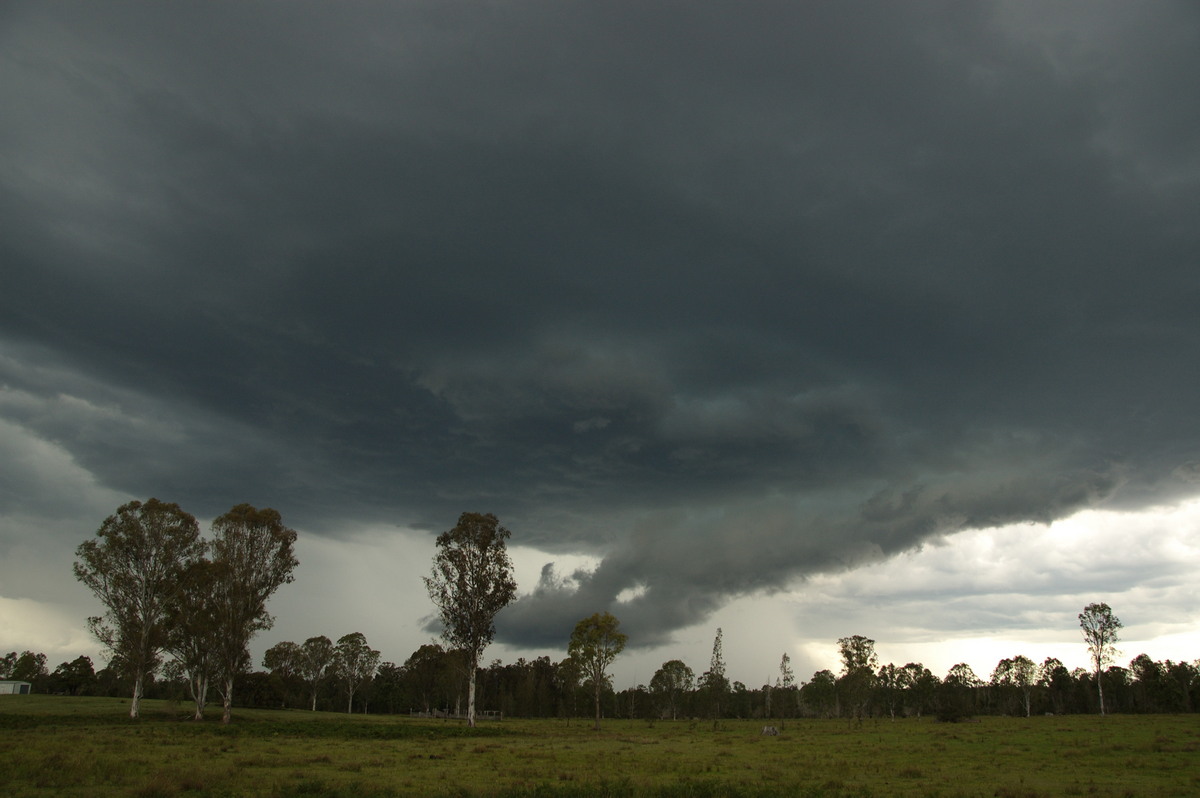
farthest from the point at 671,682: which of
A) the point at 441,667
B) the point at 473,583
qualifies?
the point at 473,583

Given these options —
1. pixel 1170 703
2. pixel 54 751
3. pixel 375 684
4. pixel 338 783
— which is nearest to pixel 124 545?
pixel 54 751

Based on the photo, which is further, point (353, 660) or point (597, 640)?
point (353, 660)

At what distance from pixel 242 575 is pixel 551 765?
5292cm

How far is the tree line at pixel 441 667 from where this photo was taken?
241 feet

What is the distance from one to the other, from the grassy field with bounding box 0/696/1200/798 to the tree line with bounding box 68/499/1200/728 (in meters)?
18.0

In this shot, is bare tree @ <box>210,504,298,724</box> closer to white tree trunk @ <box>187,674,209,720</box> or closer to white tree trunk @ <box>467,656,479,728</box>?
white tree trunk @ <box>187,674,209,720</box>

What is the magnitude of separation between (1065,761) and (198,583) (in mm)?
77677

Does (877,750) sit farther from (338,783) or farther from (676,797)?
(338,783)

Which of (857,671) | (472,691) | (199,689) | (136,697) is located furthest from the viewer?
(857,671)

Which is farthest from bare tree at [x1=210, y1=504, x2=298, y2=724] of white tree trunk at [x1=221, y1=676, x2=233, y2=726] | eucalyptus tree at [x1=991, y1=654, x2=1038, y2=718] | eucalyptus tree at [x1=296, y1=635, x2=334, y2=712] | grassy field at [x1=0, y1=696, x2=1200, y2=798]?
eucalyptus tree at [x1=991, y1=654, x2=1038, y2=718]

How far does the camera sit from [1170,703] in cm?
14412

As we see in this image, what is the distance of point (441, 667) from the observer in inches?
6265

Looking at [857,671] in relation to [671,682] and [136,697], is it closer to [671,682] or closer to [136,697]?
[671,682]

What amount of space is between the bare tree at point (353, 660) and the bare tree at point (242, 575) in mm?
89613
